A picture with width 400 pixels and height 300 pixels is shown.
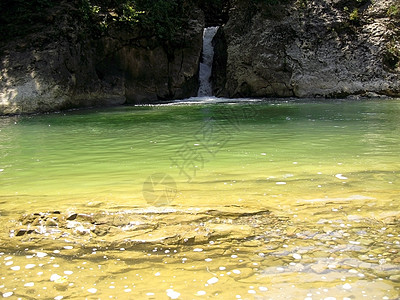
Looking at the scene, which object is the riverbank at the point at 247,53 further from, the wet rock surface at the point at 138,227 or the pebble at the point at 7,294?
the pebble at the point at 7,294

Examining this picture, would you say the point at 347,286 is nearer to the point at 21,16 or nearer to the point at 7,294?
the point at 7,294

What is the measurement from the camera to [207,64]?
24.2 meters

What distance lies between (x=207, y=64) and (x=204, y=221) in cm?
2136

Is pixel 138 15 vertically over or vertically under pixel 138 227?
over


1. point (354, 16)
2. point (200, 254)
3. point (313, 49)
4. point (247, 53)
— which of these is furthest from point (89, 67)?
point (200, 254)

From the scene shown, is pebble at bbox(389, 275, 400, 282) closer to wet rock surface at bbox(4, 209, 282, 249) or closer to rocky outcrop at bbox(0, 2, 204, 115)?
wet rock surface at bbox(4, 209, 282, 249)

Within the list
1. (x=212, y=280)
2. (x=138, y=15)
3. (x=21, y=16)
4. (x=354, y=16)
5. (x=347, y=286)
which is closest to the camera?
(x=347, y=286)

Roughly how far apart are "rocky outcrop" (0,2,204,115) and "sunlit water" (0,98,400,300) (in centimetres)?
1006

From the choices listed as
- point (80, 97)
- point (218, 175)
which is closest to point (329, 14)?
point (80, 97)

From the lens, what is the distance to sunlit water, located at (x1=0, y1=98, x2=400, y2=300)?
2.61m

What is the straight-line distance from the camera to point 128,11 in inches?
779

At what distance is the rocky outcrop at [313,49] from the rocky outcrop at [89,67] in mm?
2631

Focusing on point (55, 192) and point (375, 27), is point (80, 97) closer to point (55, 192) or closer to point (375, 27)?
point (55, 192)

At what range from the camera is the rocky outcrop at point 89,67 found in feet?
53.9
